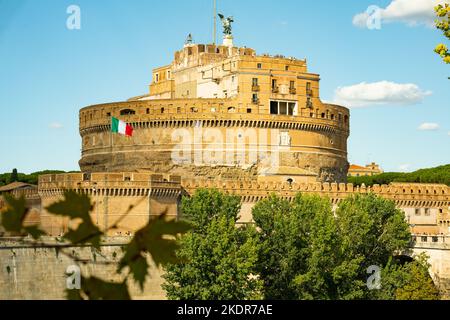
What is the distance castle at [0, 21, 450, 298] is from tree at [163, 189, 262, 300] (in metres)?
9.50

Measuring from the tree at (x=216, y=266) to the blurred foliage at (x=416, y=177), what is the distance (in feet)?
120

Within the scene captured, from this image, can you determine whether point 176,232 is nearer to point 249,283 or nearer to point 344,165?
point 249,283

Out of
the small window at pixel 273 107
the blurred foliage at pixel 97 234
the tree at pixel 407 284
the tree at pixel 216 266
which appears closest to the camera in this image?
the blurred foliage at pixel 97 234

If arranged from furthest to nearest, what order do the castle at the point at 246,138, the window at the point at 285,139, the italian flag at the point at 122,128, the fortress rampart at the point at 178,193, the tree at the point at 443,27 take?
1. the window at the point at 285,139
2. the italian flag at the point at 122,128
3. the castle at the point at 246,138
4. the fortress rampart at the point at 178,193
5. the tree at the point at 443,27

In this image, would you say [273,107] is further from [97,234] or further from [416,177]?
[97,234]

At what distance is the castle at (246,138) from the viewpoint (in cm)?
5903

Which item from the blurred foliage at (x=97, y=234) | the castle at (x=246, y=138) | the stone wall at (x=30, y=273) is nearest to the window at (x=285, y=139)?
the castle at (x=246, y=138)

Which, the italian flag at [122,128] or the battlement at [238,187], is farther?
the italian flag at [122,128]

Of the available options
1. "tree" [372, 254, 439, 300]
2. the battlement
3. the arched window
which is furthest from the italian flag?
"tree" [372, 254, 439, 300]

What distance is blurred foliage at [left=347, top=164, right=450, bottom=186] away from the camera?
79.9 meters

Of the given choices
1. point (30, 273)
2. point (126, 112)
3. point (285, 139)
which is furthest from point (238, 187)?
point (30, 273)

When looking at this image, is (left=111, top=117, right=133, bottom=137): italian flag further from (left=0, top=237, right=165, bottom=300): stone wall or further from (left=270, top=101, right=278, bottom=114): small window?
(left=0, top=237, right=165, bottom=300): stone wall

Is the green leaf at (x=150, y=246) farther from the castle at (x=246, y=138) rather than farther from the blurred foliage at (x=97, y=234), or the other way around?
the castle at (x=246, y=138)

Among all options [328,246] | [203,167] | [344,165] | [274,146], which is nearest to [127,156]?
[203,167]
